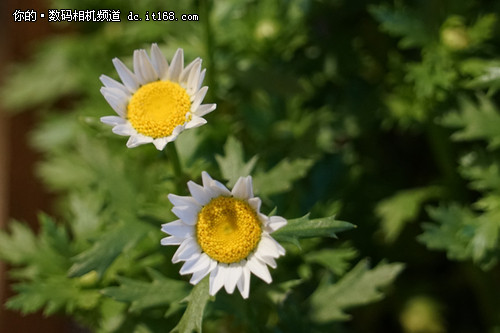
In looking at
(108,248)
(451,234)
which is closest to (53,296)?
(108,248)

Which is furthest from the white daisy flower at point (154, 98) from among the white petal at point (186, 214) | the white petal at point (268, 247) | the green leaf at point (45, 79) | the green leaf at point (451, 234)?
the green leaf at point (45, 79)

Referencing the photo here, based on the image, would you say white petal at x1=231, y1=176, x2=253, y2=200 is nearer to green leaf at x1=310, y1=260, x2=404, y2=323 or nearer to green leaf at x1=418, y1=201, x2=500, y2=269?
green leaf at x1=310, y1=260, x2=404, y2=323

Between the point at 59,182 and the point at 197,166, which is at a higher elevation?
the point at 197,166

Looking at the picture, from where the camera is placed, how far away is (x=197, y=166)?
45.3 inches

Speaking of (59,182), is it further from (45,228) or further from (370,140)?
(370,140)

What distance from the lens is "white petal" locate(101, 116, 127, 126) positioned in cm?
93

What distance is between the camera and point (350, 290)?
1.22 meters

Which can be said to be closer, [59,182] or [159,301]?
[159,301]

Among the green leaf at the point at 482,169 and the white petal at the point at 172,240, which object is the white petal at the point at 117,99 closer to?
the white petal at the point at 172,240

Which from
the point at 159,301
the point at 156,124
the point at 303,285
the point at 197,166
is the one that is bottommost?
the point at 303,285

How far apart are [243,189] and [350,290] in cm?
45

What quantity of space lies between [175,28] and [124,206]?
1.94 ft

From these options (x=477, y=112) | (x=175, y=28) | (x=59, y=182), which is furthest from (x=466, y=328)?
(x=59, y=182)

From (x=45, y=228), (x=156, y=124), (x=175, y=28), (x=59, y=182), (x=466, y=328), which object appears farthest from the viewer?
(x=59, y=182)
